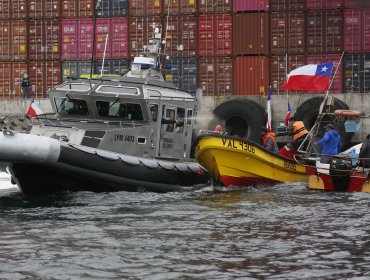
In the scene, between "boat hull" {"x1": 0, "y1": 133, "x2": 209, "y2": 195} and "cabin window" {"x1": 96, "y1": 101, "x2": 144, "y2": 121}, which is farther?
"cabin window" {"x1": 96, "y1": 101, "x2": 144, "y2": 121}

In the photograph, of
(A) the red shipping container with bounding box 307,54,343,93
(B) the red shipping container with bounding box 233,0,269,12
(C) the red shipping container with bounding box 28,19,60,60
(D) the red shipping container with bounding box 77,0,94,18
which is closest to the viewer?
(A) the red shipping container with bounding box 307,54,343,93

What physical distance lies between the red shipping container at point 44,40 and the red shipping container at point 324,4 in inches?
518

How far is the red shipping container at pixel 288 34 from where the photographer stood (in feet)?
127

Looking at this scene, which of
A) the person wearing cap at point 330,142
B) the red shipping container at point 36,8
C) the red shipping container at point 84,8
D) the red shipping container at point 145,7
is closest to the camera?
the person wearing cap at point 330,142

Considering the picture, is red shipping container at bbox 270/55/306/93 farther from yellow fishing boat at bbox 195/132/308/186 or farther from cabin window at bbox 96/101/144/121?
cabin window at bbox 96/101/144/121

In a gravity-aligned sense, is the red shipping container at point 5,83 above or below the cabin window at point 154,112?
above

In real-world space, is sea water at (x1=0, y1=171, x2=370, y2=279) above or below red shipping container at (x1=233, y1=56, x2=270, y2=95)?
below

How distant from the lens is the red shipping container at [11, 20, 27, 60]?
41438mm

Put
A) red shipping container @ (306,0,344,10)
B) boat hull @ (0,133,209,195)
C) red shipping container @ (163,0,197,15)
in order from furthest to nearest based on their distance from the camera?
red shipping container @ (163,0,197,15)
red shipping container @ (306,0,344,10)
boat hull @ (0,133,209,195)

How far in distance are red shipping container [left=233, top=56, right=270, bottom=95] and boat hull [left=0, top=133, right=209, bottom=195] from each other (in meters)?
21.4

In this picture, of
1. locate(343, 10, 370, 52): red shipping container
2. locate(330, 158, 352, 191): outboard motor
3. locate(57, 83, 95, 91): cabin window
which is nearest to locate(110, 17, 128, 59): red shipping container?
locate(343, 10, 370, 52): red shipping container

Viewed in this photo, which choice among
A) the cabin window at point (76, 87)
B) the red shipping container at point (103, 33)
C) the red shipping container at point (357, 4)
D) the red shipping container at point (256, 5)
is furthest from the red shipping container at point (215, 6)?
the cabin window at point (76, 87)

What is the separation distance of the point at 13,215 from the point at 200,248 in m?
4.48

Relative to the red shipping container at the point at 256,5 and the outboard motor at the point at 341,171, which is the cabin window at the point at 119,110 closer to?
the outboard motor at the point at 341,171
